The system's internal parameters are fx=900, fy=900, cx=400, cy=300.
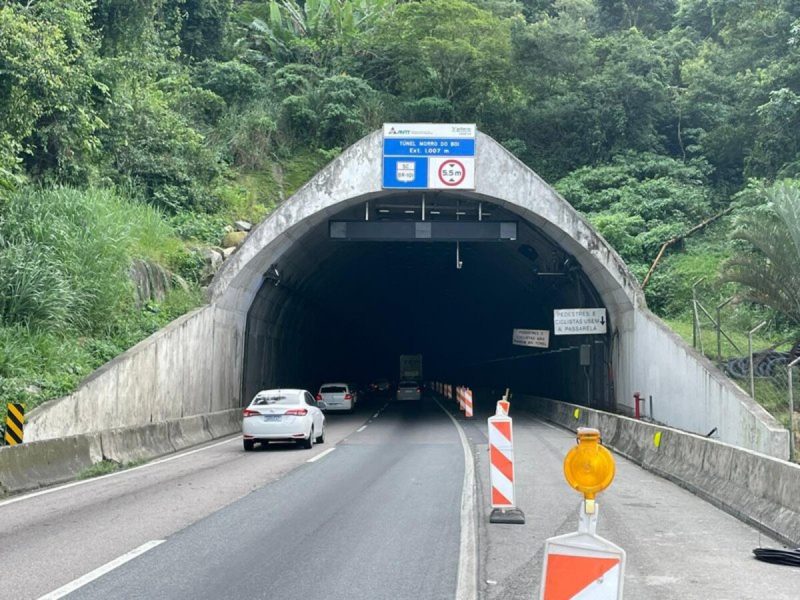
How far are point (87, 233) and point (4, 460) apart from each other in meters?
11.1

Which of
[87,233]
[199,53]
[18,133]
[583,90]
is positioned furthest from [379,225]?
[199,53]

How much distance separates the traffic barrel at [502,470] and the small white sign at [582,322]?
19203 millimetres

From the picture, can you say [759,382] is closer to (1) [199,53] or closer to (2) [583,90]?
(2) [583,90]

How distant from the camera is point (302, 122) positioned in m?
42.1

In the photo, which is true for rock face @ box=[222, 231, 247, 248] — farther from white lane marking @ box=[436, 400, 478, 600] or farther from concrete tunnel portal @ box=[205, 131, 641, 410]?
white lane marking @ box=[436, 400, 478, 600]

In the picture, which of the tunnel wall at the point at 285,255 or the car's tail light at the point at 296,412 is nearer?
the car's tail light at the point at 296,412

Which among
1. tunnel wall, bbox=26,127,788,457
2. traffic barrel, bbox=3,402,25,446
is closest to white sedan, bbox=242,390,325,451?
tunnel wall, bbox=26,127,788,457

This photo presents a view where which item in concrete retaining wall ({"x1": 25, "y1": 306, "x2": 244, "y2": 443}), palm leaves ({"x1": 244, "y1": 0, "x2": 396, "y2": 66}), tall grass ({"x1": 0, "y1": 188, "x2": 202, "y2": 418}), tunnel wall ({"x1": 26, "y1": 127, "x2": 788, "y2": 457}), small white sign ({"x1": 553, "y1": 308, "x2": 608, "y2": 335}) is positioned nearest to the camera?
concrete retaining wall ({"x1": 25, "y1": 306, "x2": 244, "y2": 443})

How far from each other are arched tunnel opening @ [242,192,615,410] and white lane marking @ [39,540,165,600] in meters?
20.7

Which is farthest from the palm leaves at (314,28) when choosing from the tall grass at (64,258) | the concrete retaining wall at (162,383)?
the tall grass at (64,258)

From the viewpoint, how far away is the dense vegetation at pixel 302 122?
70.6 ft

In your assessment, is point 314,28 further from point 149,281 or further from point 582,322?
point 582,322

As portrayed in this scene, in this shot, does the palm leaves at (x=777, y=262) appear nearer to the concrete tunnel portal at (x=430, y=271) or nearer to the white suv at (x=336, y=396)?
the concrete tunnel portal at (x=430, y=271)

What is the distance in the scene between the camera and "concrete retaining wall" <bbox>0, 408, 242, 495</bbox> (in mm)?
13992
